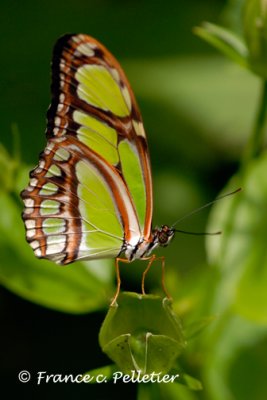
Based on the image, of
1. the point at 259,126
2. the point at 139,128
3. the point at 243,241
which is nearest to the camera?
the point at 139,128

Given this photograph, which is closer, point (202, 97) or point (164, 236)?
point (164, 236)

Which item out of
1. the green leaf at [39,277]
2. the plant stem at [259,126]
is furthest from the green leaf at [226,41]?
the green leaf at [39,277]

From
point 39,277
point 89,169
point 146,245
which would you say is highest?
point 89,169

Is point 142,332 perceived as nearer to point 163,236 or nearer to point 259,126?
point 163,236

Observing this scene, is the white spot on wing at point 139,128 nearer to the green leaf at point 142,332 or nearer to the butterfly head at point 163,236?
the butterfly head at point 163,236

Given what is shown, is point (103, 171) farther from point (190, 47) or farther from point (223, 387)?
point (190, 47)

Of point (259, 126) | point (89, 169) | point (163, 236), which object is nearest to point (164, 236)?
point (163, 236)

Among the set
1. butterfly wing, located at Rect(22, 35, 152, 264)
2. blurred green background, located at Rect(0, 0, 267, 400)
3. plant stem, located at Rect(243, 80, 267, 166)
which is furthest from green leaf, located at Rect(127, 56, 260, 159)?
butterfly wing, located at Rect(22, 35, 152, 264)
